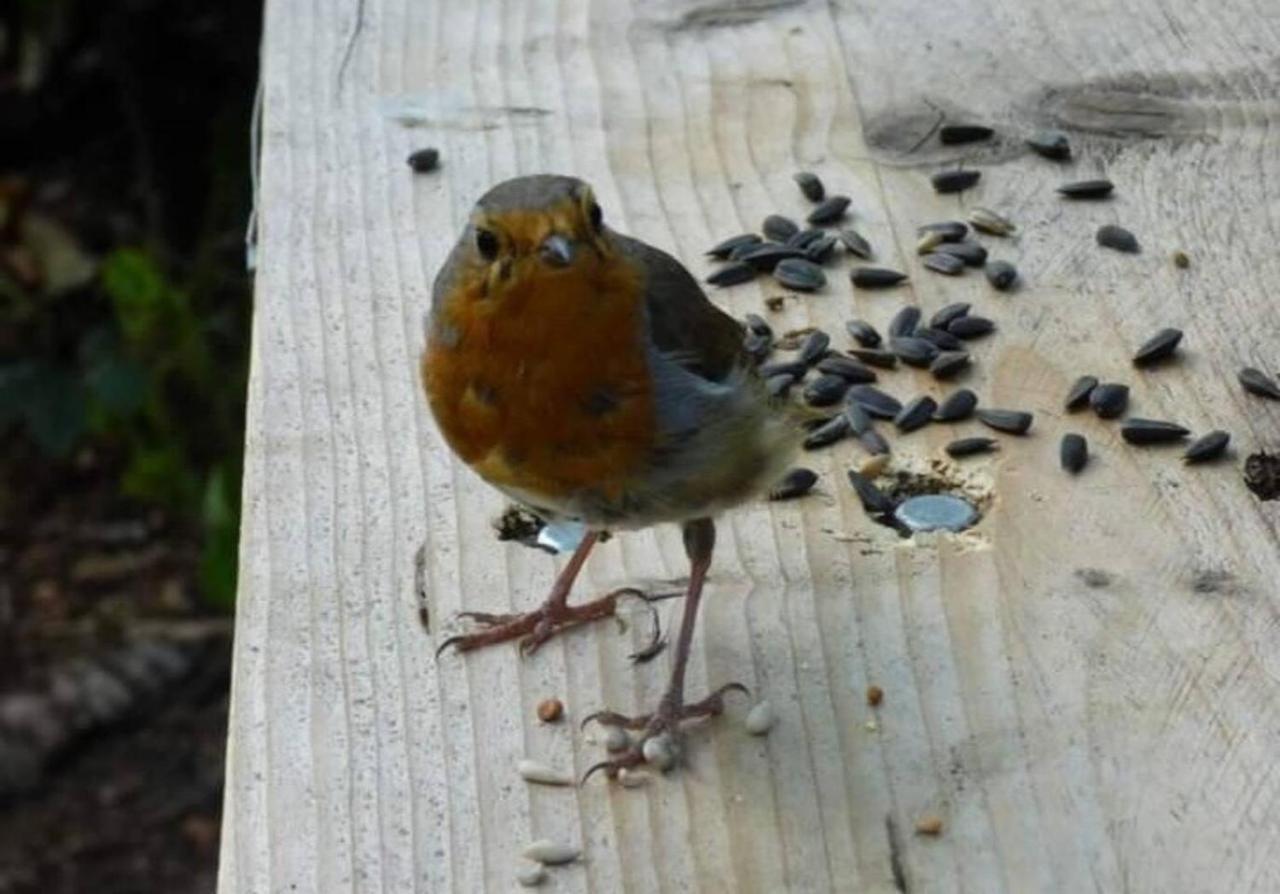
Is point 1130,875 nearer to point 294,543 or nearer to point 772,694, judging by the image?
point 772,694

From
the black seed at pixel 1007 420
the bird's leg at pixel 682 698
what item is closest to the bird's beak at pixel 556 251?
the bird's leg at pixel 682 698

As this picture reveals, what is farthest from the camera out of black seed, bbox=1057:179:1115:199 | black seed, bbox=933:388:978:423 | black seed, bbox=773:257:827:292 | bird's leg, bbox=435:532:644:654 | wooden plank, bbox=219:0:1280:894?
black seed, bbox=1057:179:1115:199

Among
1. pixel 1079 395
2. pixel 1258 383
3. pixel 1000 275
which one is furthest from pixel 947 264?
pixel 1258 383

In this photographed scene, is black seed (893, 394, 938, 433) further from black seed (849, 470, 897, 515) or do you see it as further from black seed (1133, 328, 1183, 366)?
black seed (1133, 328, 1183, 366)

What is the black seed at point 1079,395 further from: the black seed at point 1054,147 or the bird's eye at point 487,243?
the bird's eye at point 487,243

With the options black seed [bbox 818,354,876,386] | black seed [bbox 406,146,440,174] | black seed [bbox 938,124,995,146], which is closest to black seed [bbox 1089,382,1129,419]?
black seed [bbox 818,354,876,386]

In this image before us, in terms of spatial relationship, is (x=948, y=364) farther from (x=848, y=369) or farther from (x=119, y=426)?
(x=119, y=426)
